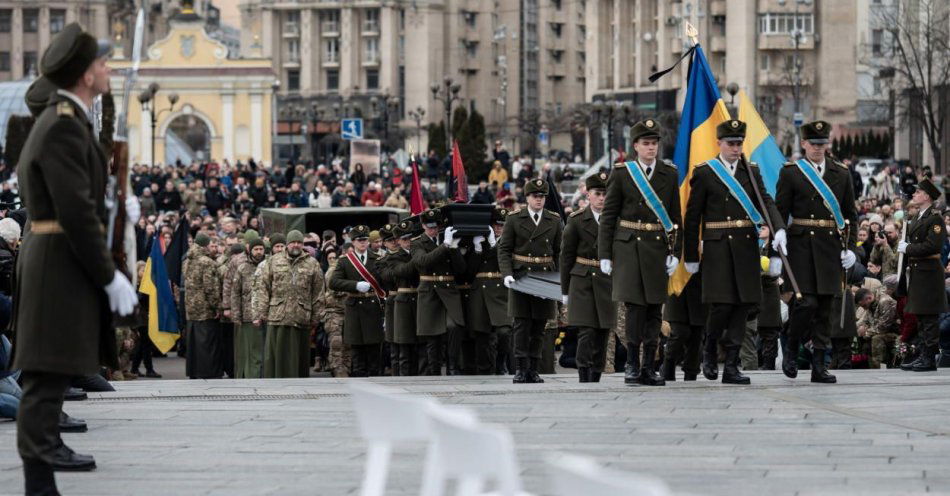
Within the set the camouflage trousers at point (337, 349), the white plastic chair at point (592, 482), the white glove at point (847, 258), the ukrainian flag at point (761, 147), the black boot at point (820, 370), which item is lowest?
the camouflage trousers at point (337, 349)

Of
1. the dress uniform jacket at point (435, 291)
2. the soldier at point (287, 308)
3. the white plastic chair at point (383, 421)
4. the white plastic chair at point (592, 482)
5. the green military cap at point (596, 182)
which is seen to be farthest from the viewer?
the soldier at point (287, 308)

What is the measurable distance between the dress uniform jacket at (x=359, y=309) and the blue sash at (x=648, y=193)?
6792 mm

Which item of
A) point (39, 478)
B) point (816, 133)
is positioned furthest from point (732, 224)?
point (39, 478)

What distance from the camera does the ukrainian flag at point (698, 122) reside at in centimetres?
1495

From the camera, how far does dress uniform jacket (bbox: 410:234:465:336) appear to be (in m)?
18.0

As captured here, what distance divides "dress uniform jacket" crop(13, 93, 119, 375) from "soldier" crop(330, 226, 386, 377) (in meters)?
11.3

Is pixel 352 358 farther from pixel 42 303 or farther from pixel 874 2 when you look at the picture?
pixel 874 2

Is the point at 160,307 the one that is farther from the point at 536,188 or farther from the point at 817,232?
the point at 817,232

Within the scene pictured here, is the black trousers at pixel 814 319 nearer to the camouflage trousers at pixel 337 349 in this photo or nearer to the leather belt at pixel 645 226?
the leather belt at pixel 645 226

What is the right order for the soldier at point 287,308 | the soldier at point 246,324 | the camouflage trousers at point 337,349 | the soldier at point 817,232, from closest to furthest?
1. the soldier at point 817,232
2. the soldier at point 287,308
3. the soldier at point 246,324
4. the camouflage trousers at point 337,349

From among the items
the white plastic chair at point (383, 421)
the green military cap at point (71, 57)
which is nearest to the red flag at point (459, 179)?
the green military cap at point (71, 57)

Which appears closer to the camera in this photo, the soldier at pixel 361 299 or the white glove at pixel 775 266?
the white glove at pixel 775 266

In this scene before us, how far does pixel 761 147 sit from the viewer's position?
53.1 feet

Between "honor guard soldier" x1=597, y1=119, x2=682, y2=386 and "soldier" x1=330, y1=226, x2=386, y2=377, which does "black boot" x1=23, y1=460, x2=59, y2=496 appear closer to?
"honor guard soldier" x1=597, y1=119, x2=682, y2=386
